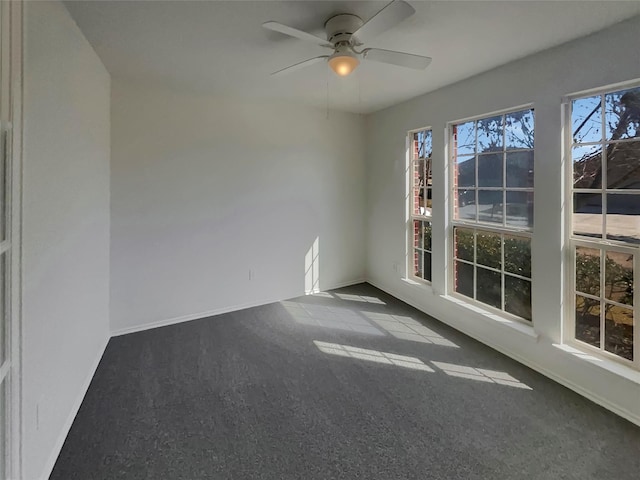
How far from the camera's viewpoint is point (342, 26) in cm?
215

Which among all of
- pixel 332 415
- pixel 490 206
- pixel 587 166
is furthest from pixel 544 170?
pixel 332 415

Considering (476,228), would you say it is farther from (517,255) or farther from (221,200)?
(221,200)

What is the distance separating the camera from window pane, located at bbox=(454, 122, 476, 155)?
3.47 meters

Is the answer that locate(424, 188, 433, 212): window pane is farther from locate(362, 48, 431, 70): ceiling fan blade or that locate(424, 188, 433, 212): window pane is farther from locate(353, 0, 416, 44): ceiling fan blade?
locate(353, 0, 416, 44): ceiling fan blade

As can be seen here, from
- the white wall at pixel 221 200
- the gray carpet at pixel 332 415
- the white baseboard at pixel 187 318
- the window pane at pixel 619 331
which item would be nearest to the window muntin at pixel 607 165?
the window pane at pixel 619 331

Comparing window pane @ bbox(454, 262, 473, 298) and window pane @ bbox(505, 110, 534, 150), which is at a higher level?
window pane @ bbox(505, 110, 534, 150)

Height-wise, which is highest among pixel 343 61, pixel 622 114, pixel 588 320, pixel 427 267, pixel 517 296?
pixel 343 61

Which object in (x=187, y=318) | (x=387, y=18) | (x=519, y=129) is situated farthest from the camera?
(x=187, y=318)

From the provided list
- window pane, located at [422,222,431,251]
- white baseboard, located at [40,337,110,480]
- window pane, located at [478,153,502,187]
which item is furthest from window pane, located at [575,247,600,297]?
white baseboard, located at [40,337,110,480]

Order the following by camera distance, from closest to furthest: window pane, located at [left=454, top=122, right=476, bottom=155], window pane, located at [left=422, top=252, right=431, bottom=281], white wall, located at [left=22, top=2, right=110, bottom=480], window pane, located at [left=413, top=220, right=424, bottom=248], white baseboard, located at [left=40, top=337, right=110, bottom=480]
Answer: white wall, located at [left=22, top=2, right=110, bottom=480] → white baseboard, located at [left=40, top=337, right=110, bottom=480] → window pane, located at [left=454, top=122, right=476, bottom=155] → window pane, located at [left=422, top=252, right=431, bottom=281] → window pane, located at [left=413, top=220, right=424, bottom=248]

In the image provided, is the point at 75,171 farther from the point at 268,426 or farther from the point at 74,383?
the point at 268,426

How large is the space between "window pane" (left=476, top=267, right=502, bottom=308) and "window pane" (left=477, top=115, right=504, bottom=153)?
1.18 meters

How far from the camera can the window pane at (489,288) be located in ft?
10.8

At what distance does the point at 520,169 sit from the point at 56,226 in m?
3.46
